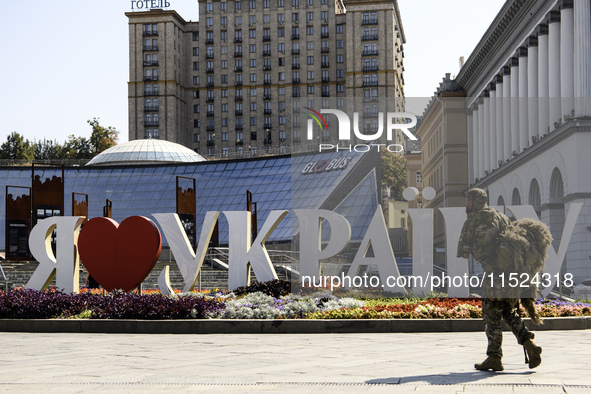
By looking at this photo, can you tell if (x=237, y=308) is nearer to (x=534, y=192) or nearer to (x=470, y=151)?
(x=534, y=192)

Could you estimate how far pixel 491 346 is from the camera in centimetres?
949

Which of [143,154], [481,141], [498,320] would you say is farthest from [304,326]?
[143,154]

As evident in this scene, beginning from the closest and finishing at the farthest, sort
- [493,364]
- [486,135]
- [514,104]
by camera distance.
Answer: [493,364] → [514,104] → [486,135]

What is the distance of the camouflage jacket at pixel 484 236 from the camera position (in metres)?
9.76

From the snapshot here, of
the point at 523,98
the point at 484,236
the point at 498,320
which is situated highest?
the point at 523,98

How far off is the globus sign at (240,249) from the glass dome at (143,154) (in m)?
77.2

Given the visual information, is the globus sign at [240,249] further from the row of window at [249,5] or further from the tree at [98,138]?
the row of window at [249,5]

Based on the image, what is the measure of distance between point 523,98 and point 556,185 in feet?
38.2

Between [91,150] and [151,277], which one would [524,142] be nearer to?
[151,277]

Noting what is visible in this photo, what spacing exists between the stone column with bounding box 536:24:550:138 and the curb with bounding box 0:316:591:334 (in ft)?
114

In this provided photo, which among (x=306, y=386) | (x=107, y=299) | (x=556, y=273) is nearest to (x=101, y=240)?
(x=107, y=299)

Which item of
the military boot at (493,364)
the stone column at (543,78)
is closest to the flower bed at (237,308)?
the military boot at (493,364)

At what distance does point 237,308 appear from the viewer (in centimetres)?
1898

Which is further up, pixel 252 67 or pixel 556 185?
pixel 252 67
